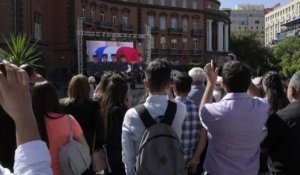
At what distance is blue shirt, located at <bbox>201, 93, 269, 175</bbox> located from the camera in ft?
13.6

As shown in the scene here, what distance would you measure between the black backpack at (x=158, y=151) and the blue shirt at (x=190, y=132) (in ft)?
4.00

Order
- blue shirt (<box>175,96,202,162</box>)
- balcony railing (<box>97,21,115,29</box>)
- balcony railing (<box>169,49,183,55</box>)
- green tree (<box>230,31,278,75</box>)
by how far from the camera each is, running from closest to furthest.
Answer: blue shirt (<box>175,96,202,162</box>) < balcony railing (<box>97,21,115,29</box>) < balcony railing (<box>169,49,183,55</box>) < green tree (<box>230,31,278,75</box>)

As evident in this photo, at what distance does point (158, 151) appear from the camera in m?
3.82

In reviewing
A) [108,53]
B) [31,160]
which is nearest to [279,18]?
[108,53]

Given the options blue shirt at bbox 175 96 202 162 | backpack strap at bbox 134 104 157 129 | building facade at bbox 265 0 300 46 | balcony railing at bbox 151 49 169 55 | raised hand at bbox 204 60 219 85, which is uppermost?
building facade at bbox 265 0 300 46

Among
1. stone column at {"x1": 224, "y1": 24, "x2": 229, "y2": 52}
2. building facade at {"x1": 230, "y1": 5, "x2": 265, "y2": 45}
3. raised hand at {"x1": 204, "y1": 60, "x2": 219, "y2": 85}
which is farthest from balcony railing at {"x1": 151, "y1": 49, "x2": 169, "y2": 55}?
building facade at {"x1": 230, "y1": 5, "x2": 265, "y2": 45}

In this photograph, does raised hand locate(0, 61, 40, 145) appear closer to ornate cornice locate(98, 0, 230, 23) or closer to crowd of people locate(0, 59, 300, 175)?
crowd of people locate(0, 59, 300, 175)

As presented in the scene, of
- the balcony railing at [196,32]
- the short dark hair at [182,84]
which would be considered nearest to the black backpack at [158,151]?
the short dark hair at [182,84]

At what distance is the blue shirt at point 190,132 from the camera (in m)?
5.15

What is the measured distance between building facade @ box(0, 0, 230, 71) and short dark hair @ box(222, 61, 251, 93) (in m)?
31.1

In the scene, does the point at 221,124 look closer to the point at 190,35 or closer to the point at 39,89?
the point at 39,89

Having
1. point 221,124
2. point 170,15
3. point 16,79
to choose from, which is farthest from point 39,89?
point 170,15

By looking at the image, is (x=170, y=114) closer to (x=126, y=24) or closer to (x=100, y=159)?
(x=100, y=159)

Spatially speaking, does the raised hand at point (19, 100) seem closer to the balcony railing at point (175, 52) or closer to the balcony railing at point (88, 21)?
the balcony railing at point (88, 21)
